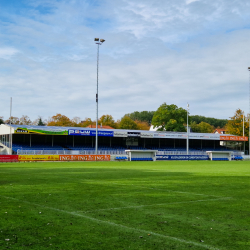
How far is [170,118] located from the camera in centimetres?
9081

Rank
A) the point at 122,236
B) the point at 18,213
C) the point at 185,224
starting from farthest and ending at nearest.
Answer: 1. the point at 18,213
2. the point at 185,224
3. the point at 122,236

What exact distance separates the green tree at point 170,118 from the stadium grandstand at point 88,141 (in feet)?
25.1

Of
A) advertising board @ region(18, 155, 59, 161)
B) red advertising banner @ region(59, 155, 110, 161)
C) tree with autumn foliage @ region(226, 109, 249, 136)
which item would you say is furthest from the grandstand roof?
red advertising banner @ region(59, 155, 110, 161)

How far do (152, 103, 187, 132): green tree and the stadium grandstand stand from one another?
25.1ft

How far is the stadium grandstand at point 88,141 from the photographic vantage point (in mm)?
57875

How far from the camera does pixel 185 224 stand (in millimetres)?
6926

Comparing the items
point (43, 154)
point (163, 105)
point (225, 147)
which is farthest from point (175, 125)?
point (43, 154)

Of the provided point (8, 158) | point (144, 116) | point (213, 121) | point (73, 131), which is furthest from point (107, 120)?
point (213, 121)

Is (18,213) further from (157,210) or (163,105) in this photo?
(163,105)

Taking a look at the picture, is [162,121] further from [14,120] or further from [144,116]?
[144,116]

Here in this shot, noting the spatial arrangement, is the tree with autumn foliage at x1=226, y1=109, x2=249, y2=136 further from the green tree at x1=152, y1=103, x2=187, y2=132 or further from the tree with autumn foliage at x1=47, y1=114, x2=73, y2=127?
the tree with autumn foliage at x1=47, y1=114, x2=73, y2=127

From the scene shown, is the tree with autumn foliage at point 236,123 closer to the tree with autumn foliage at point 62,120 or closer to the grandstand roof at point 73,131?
the grandstand roof at point 73,131

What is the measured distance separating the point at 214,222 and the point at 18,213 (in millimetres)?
4438

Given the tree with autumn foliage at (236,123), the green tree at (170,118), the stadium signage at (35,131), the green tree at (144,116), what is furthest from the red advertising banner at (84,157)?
the green tree at (144,116)
